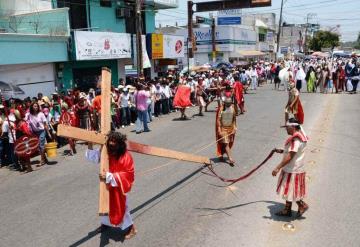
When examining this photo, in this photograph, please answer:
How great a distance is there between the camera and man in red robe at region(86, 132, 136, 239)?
17.7 ft

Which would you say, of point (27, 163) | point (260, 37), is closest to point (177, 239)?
point (27, 163)

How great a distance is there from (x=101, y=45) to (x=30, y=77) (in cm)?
431

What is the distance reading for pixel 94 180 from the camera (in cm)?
884

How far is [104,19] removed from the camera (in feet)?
78.2

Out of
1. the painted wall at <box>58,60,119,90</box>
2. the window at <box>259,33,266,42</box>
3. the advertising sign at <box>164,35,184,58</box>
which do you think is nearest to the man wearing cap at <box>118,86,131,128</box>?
the painted wall at <box>58,60,119,90</box>

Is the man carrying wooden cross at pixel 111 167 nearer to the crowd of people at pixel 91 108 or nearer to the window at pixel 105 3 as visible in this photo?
the crowd of people at pixel 91 108

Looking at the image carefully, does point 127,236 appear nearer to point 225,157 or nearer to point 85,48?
point 225,157

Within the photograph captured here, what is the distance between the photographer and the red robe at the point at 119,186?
5457mm

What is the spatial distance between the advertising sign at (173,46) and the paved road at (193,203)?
1725cm

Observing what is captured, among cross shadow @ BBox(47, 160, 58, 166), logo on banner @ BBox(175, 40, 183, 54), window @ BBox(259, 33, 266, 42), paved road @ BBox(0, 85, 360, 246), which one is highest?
window @ BBox(259, 33, 266, 42)

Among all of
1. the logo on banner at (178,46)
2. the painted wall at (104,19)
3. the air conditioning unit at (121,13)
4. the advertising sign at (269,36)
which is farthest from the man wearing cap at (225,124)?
the advertising sign at (269,36)

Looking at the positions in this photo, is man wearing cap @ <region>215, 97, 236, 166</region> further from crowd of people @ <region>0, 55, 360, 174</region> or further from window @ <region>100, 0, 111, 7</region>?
window @ <region>100, 0, 111, 7</region>

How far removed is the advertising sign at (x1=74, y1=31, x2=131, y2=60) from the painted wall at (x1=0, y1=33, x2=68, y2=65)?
72 cm

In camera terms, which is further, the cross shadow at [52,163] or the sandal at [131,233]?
the cross shadow at [52,163]
